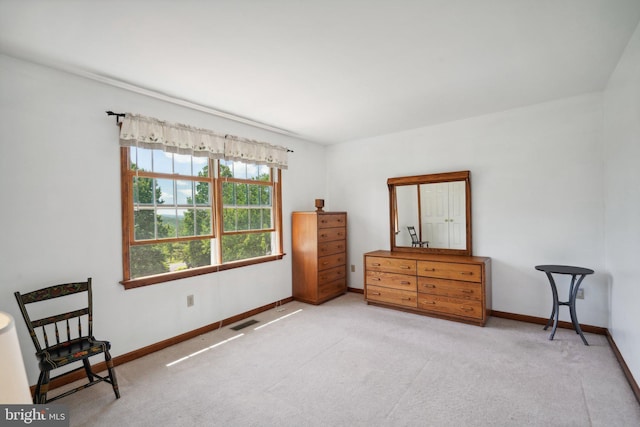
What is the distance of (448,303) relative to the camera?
366cm

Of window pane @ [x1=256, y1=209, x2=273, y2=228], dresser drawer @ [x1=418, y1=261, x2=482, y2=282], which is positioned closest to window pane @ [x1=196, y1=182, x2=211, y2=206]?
window pane @ [x1=256, y1=209, x2=273, y2=228]

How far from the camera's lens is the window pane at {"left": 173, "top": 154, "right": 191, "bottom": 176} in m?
3.24

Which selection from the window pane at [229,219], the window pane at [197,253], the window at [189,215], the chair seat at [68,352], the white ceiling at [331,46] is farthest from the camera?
the window pane at [229,219]

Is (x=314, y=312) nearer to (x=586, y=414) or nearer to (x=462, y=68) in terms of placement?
(x=586, y=414)

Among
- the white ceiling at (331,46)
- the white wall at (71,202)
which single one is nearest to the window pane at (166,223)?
the white wall at (71,202)

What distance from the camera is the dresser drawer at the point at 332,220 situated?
4434mm

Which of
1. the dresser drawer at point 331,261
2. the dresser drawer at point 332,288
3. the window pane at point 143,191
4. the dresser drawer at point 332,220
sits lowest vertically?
the dresser drawer at point 332,288

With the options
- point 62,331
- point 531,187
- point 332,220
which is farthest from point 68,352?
point 531,187

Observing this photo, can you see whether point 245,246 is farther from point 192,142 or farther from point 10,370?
point 10,370

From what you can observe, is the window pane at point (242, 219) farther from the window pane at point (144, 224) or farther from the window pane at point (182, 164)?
the window pane at point (144, 224)

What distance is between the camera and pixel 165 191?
3154 millimetres

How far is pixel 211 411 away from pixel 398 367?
1509mm

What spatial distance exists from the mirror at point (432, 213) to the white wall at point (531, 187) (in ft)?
0.44

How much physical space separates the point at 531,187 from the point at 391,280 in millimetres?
1996
